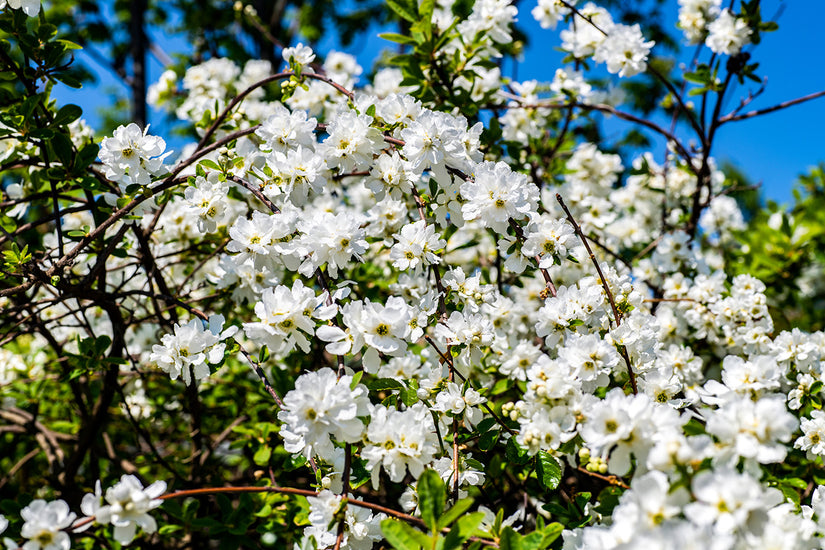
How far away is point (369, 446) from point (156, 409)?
192 centimetres

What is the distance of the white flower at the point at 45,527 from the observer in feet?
3.65

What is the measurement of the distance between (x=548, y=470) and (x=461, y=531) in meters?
0.40

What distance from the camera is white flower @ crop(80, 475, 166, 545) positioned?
3.72 feet

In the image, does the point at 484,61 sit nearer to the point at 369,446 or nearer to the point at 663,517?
the point at 369,446

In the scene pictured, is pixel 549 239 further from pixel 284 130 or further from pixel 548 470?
pixel 284 130

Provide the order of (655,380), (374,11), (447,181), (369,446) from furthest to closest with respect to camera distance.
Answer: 1. (374,11)
2. (447,181)
3. (655,380)
4. (369,446)

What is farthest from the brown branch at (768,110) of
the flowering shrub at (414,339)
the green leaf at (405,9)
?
the green leaf at (405,9)

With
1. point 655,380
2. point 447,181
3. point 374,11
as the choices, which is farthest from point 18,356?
point 374,11

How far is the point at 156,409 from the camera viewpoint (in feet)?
9.18

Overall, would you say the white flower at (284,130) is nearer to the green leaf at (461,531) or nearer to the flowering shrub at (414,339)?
the flowering shrub at (414,339)

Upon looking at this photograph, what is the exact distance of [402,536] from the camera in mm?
1131

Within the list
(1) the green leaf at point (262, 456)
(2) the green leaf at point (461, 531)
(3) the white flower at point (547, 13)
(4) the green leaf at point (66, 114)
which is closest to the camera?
(2) the green leaf at point (461, 531)

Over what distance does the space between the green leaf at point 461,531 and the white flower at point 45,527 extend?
0.75m

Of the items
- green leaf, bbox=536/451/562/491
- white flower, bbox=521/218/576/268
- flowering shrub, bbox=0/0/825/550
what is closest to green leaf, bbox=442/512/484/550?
flowering shrub, bbox=0/0/825/550
